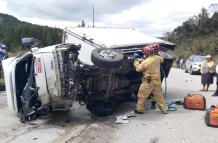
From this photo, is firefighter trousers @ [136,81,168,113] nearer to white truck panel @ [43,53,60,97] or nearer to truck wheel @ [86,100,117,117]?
truck wheel @ [86,100,117,117]

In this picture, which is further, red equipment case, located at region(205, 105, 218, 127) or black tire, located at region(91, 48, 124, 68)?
black tire, located at region(91, 48, 124, 68)

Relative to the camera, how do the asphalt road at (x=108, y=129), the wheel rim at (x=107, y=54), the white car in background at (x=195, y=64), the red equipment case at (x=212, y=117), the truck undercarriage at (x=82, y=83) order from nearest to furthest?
the asphalt road at (x=108, y=129) < the red equipment case at (x=212, y=117) < the truck undercarriage at (x=82, y=83) < the wheel rim at (x=107, y=54) < the white car in background at (x=195, y=64)

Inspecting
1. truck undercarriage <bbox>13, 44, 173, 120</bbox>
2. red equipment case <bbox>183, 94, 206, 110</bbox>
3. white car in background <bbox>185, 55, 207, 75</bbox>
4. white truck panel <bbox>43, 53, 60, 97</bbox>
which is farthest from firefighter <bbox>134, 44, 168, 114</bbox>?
white car in background <bbox>185, 55, 207, 75</bbox>

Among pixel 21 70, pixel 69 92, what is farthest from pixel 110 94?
pixel 21 70

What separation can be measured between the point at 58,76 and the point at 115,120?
5.21 feet

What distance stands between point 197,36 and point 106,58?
1949 inches

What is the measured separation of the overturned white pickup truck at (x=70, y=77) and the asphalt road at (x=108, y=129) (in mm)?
381

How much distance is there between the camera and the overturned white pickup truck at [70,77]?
8.48 metres

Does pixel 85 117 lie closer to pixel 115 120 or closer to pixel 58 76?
pixel 115 120

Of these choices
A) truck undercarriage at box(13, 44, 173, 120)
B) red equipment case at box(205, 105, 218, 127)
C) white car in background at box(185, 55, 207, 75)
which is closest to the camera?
red equipment case at box(205, 105, 218, 127)

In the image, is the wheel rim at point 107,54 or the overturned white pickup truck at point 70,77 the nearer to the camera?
the overturned white pickup truck at point 70,77

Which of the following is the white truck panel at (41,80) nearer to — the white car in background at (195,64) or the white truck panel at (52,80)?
the white truck panel at (52,80)

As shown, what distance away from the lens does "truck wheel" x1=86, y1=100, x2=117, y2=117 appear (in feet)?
30.9

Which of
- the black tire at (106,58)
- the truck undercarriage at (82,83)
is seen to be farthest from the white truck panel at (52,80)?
the black tire at (106,58)
